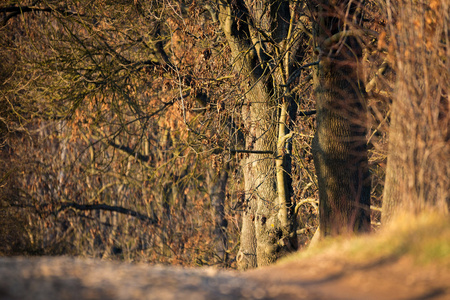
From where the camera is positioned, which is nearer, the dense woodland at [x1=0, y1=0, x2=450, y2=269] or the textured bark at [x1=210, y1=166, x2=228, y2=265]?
the dense woodland at [x1=0, y1=0, x2=450, y2=269]

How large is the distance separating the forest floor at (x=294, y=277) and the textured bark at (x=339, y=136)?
240cm

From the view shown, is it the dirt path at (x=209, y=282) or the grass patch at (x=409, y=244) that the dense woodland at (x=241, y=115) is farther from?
the dirt path at (x=209, y=282)

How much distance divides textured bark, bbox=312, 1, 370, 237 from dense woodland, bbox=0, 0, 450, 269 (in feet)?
0.06

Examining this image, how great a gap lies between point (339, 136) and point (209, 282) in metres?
3.72

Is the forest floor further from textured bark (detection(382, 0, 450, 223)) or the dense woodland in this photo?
the dense woodland

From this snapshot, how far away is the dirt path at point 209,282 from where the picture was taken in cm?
302

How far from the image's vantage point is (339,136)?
266 inches

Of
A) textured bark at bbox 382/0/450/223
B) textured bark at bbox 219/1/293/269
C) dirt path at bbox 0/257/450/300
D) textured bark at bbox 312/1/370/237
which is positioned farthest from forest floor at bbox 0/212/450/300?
textured bark at bbox 219/1/293/269

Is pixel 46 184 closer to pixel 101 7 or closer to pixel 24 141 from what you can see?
pixel 24 141

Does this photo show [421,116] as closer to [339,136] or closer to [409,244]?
[409,244]

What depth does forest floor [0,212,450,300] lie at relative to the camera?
120 inches

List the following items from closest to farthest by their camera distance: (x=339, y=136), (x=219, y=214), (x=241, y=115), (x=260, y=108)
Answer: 1. (x=339, y=136)
2. (x=260, y=108)
3. (x=241, y=115)
4. (x=219, y=214)

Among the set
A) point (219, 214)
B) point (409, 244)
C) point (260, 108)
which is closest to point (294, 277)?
point (409, 244)

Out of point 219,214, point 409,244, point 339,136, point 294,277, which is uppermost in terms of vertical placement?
point 339,136
